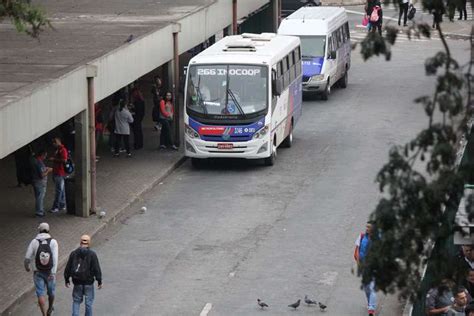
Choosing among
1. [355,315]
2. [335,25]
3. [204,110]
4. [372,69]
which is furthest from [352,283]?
[372,69]

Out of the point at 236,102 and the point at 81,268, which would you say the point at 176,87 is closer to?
the point at 236,102

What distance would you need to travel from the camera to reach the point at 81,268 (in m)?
22.0

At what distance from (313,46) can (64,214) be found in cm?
1589

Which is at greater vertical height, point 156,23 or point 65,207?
point 156,23

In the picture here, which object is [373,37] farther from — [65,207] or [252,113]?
[252,113]

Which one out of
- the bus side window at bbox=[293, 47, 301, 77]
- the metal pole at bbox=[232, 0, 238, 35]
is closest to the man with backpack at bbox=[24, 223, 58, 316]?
the bus side window at bbox=[293, 47, 301, 77]

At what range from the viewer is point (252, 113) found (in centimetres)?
3350

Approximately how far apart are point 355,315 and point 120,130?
12778 mm

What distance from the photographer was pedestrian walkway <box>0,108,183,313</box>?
25016 millimetres

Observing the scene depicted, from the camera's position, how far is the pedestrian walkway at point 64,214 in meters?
25.0

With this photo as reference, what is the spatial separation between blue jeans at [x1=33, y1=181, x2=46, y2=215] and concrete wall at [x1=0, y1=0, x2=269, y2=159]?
167cm

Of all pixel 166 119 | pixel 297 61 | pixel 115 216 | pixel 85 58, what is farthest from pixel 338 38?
pixel 115 216

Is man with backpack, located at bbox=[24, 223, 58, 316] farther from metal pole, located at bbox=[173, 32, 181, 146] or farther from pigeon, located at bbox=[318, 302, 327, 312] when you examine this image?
metal pole, located at bbox=[173, 32, 181, 146]

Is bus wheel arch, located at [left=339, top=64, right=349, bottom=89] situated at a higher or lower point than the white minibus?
lower
